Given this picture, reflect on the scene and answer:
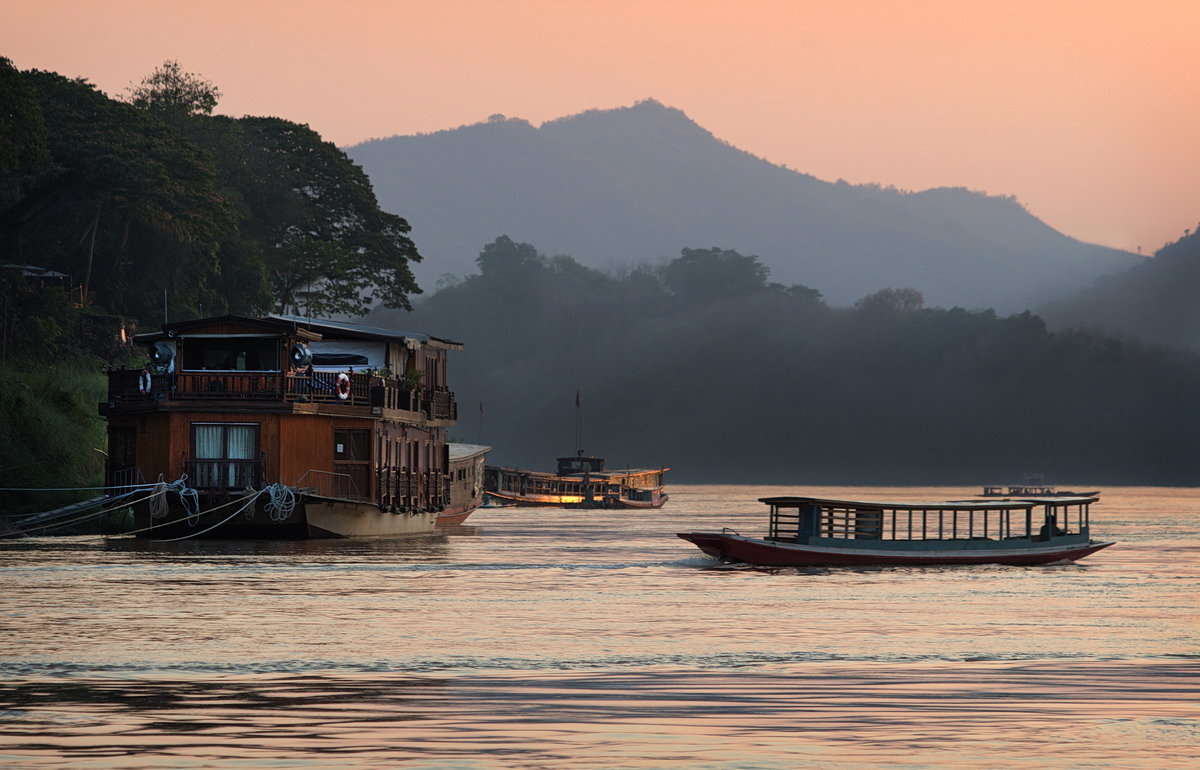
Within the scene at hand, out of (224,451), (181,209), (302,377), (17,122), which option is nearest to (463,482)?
(181,209)

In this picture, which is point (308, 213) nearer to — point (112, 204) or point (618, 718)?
point (112, 204)

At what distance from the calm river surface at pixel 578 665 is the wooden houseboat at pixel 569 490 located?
73.0 metres

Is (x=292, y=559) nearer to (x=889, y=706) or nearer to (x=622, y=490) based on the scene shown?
(x=889, y=706)

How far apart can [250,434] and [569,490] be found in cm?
7210

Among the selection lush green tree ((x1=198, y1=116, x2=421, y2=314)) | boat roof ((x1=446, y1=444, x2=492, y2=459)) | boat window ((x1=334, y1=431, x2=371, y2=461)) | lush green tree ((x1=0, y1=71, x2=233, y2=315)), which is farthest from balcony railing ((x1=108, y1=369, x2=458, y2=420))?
lush green tree ((x1=198, y1=116, x2=421, y2=314))

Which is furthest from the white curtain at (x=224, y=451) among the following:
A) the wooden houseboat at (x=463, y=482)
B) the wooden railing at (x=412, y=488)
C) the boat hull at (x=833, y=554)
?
the wooden houseboat at (x=463, y=482)

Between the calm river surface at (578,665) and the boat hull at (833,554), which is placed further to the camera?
the boat hull at (833,554)

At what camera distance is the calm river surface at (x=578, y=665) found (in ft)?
60.7

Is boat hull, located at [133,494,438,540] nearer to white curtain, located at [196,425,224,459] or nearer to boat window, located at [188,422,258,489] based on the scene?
boat window, located at [188,422,258,489]

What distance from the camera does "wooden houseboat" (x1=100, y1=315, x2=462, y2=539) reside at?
56531 millimetres

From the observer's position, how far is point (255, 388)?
5691 centimetres

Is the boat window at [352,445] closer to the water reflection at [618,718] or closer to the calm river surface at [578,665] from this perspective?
the calm river surface at [578,665]

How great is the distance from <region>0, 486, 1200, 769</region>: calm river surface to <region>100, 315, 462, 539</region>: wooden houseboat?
456 centimetres

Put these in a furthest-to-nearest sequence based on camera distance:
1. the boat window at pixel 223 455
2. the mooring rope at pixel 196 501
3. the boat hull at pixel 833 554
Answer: the boat window at pixel 223 455, the mooring rope at pixel 196 501, the boat hull at pixel 833 554
